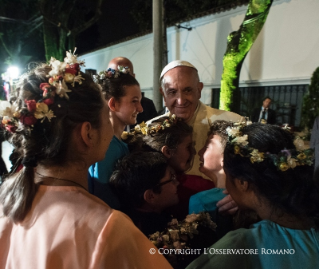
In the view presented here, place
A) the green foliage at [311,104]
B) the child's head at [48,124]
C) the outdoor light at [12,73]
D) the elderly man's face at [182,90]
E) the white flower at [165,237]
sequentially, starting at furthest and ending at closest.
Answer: the green foliage at [311,104] < the elderly man's face at [182,90] < the outdoor light at [12,73] < the white flower at [165,237] < the child's head at [48,124]

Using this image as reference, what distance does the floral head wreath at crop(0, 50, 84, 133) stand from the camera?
1.01 m

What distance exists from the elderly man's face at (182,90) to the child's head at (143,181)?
91cm

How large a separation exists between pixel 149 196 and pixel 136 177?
150 mm

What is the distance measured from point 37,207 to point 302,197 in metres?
1.10

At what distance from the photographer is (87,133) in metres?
1.10

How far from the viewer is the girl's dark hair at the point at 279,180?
1238 millimetres

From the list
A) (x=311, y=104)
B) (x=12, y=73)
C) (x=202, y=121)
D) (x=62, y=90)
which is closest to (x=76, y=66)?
(x=62, y=90)

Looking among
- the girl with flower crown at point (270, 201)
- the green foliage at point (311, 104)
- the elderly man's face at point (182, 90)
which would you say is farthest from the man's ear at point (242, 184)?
the green foliage at point (311, 104)

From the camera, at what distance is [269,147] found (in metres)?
1.31

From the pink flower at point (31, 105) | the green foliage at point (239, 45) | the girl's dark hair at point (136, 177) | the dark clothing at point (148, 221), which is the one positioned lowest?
the dark clothing at point (148, 221)

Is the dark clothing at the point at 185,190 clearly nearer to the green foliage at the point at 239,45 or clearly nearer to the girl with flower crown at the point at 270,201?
the girl with flower crown at the point at 270,201

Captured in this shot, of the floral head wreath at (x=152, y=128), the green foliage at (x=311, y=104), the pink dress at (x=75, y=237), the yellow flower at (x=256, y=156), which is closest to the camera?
the pink dress at (x=75, y=237)

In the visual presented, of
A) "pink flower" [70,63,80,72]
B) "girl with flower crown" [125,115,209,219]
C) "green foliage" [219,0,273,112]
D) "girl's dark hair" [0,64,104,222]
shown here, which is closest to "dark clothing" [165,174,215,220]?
"girl with flower crown" [125,115,209,219]

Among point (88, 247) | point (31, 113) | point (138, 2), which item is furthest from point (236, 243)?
point (138, 2)
